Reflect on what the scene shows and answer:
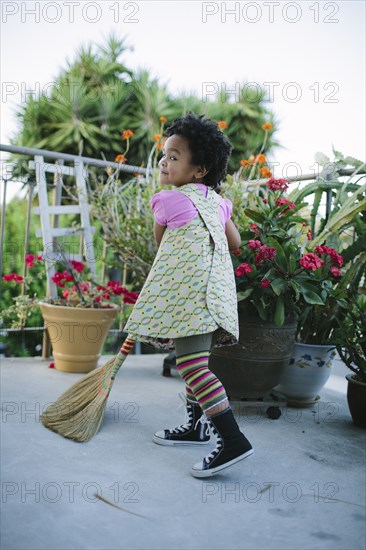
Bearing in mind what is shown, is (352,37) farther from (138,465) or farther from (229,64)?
(138,465)

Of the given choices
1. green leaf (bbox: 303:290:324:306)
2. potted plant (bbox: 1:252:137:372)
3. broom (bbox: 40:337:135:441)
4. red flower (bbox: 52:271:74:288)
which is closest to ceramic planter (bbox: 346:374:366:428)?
green leaf (bbox: 303:290:324:306)

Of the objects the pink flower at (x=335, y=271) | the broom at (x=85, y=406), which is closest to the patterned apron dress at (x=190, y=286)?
the broom at (x=85, y=406)

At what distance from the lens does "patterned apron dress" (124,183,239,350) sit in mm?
1456

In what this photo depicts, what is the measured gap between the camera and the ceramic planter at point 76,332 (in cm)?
253

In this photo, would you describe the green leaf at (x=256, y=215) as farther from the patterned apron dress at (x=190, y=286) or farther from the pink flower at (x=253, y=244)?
the patterned apron dress at (x=190, y=286)

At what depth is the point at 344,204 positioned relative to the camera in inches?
88.5

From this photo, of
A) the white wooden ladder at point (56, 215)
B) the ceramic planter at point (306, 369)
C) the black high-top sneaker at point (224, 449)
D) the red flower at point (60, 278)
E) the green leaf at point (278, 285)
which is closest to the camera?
the black high-top sneaker at point (224, 449)

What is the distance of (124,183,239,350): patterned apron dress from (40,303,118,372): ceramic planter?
101cm

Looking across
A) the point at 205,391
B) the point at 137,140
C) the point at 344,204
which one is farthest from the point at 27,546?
the point at 137,140

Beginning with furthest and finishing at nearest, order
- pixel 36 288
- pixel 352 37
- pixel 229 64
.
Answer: pixel 36 288, pixel 229 64, pixel 352 37

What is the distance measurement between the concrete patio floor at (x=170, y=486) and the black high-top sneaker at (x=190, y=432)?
3cm

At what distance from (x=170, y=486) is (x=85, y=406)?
0.55m

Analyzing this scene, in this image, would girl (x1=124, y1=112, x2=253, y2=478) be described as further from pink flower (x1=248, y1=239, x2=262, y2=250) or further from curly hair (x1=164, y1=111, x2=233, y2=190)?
pink flower (x1=248, y1=239, x2=262, y2=250)

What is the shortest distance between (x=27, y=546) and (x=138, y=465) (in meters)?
0.51
